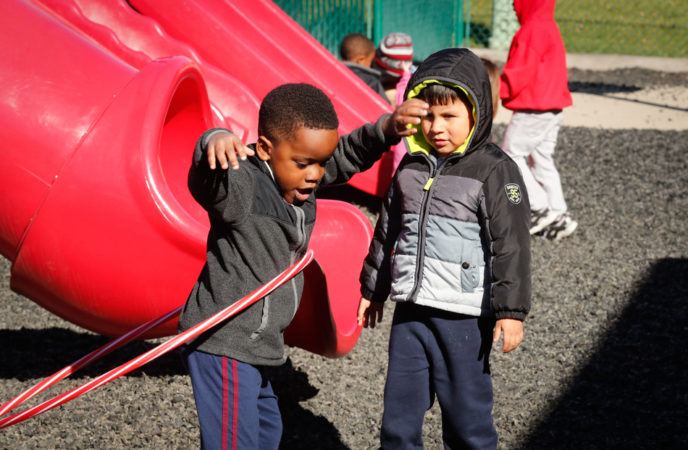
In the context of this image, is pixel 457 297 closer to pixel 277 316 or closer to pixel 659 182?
pixel 277 316

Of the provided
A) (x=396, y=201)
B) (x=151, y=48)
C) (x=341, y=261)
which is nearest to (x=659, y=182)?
(x=341, y=261)

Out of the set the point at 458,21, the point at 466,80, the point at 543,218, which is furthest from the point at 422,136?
the point at 458,21

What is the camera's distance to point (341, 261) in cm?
480

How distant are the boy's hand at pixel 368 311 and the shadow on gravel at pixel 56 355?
4.91ft

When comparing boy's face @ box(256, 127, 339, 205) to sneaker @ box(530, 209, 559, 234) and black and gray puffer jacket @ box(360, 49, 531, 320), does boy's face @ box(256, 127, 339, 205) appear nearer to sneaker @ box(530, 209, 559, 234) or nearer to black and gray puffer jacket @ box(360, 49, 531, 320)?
black and gray puffer jacket @ box(360, 49, 531, 320)

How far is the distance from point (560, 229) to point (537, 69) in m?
1.19

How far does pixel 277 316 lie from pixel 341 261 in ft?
6.47

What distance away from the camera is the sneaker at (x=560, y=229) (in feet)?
21.0

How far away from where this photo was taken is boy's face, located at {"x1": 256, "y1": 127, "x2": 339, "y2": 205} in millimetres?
2668

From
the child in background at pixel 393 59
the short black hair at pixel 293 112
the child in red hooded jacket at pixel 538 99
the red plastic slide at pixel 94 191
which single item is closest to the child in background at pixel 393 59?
the child in background at pixel 393 59

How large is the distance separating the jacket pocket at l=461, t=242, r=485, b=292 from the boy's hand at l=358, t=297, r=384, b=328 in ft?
1.42

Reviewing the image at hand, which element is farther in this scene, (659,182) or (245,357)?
(659,182)

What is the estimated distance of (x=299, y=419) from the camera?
13.1 ft

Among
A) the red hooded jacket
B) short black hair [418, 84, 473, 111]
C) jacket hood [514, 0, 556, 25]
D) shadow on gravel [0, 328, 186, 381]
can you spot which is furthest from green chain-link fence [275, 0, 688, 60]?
short black hair [418, 84, 473, 111]
